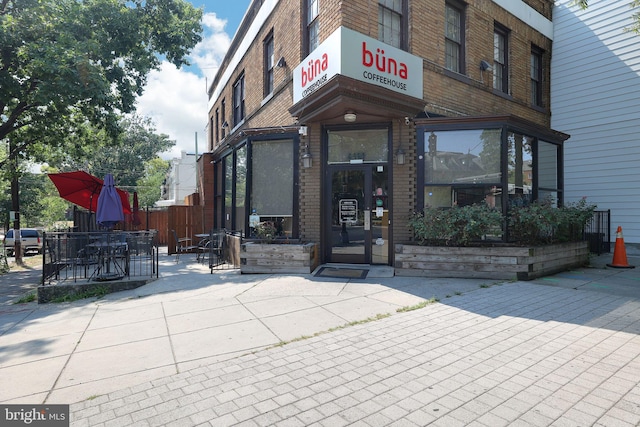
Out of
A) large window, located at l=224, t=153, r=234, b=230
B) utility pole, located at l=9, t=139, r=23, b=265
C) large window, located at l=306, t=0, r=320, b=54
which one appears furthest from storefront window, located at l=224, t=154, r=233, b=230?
utility pole, located at l=9, t=139, r=23, b=265

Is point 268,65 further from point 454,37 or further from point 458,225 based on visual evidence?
point 458,225

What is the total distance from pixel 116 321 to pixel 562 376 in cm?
536

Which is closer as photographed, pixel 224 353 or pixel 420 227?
pixel 224 353

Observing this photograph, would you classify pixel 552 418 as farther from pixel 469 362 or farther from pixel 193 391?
pixel 193 391

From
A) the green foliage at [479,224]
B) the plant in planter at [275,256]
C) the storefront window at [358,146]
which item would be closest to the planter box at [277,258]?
the plant in planter at [275,256]

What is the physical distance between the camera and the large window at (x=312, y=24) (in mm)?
8534

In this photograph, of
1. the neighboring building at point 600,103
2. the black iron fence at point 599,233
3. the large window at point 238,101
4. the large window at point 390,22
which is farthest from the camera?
the large window at point 238,101

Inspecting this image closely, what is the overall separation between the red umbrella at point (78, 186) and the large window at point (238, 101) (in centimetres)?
582

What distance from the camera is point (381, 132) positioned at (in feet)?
27.7

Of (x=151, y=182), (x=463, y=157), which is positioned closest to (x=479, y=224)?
(x=463, y=157)

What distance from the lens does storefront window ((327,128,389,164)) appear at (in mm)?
8422

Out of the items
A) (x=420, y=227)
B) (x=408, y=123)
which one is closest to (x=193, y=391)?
(x=420, y=227)

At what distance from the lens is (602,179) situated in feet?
39.5

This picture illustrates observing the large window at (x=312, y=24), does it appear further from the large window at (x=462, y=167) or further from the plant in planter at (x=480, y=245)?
the plant in planter at (x=480, y=245)
